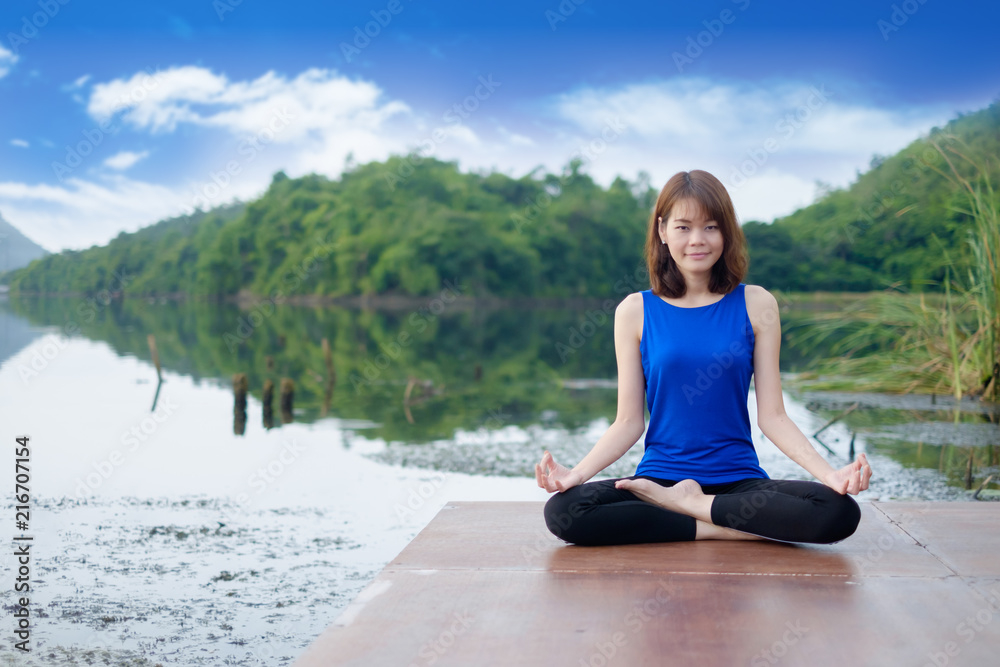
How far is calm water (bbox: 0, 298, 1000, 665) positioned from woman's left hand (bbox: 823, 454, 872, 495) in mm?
1697

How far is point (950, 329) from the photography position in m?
7.43

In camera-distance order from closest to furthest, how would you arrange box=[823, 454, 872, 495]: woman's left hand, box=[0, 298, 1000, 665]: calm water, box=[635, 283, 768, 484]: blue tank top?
box=[823, 454, 872, 495]: woman's left hand, box=[635, 283, 768, 484]: blue tank top, box=[0, 298, 1000, 665]: calm water

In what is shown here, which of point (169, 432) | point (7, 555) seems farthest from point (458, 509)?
point (169, 432)

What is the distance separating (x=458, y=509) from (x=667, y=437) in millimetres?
763

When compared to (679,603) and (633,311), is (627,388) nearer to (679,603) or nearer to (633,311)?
(633,311)

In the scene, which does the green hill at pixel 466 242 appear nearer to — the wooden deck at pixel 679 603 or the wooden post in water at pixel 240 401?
the wooden post in water at pixel 240 401

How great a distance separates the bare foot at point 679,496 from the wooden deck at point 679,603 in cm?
10

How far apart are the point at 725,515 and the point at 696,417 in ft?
0.93

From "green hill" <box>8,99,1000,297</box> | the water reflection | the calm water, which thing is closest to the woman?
the calm water

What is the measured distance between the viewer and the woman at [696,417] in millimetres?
2623

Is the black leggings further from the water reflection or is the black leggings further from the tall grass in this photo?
the tall grass

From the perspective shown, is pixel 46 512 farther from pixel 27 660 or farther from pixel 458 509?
pixel 458 509

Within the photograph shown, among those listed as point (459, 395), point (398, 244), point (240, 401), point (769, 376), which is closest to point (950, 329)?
point (459, 395)

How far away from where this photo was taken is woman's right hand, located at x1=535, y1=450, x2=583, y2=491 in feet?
8.63
